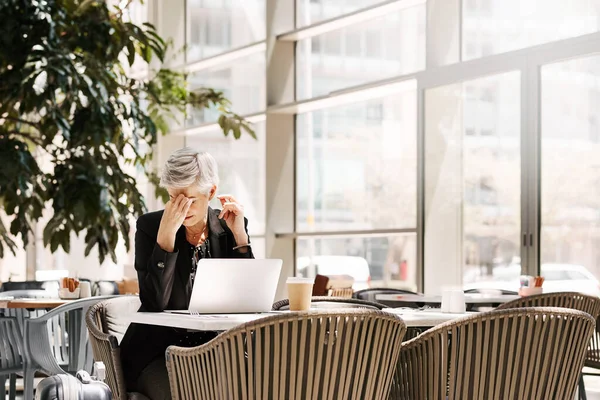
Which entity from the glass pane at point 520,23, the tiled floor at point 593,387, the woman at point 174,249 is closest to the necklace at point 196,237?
the woman at point 174,249

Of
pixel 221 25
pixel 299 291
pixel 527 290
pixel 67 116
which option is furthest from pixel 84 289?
pixel 221 25

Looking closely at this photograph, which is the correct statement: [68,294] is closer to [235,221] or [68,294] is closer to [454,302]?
[235,221]

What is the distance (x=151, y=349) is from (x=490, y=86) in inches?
181

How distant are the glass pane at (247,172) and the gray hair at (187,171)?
6414 mm

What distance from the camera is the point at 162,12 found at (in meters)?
11.0

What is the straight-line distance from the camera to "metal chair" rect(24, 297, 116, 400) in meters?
4.39

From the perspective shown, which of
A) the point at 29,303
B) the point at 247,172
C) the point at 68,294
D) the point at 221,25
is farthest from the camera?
the point at 221,25

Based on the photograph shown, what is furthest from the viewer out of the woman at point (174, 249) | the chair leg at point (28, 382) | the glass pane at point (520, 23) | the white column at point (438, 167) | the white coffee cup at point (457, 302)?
the white column at point (438, 167)

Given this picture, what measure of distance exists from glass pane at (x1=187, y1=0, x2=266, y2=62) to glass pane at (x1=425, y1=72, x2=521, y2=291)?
2.70 meters

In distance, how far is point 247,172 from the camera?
31.7 feet

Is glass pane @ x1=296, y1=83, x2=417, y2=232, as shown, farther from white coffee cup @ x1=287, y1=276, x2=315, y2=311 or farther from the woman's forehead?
white coffee cup @ x1=287, y1=276, x2=315, y2=311

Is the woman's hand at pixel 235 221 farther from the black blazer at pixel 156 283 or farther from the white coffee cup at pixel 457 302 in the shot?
the white coffee cup at pixel 457 302

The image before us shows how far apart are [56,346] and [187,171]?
2.10 m

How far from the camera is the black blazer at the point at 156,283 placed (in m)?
2.88
